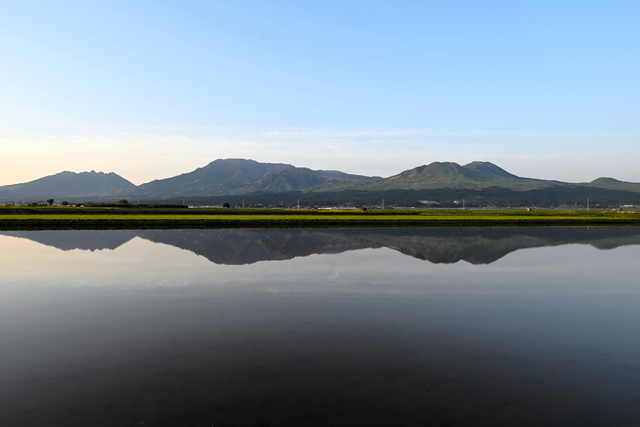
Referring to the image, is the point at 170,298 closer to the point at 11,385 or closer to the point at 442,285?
the point at 11,385

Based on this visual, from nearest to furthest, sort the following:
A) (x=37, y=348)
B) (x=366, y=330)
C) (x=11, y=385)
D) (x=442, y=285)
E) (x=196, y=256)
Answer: (x=11, y=385), (x=37, y=348), (x=366, y=330), (x=442, y=285), (x=196, y=256)

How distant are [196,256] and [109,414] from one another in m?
22.5

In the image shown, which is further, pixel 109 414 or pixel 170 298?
pixel 170 298

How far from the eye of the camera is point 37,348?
10.9 metres

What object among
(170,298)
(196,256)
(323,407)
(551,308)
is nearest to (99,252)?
(196,256)

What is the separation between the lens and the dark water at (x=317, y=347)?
774 cm

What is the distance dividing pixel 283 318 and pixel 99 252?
79.9ft

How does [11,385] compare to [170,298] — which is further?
[170,298]

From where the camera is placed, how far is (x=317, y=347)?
35.9 feet

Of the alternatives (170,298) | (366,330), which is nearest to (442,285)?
(366,330)

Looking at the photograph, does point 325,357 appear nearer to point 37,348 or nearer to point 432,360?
point 432,360

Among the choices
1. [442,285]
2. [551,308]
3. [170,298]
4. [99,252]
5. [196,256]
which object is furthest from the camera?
[99,252]

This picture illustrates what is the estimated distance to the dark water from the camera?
7.74 metres

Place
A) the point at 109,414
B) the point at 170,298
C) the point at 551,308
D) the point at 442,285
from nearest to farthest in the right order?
the point at 109,414
the point at 551,308
the point at 170,298
the point at 442,285
